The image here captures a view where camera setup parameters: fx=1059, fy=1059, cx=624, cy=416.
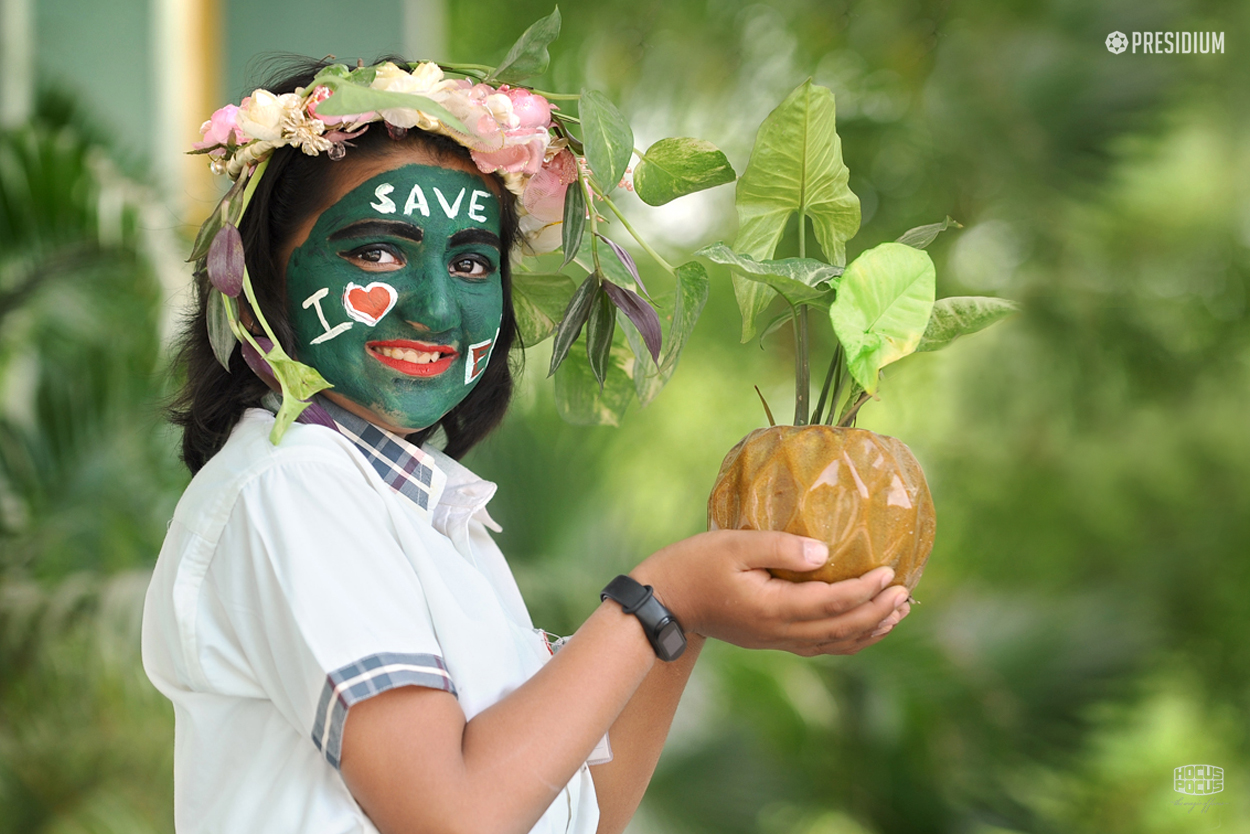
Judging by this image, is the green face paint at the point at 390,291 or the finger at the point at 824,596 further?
the green face paint at the point at 390,291

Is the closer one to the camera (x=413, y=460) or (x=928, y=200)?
(x=413, y=460)

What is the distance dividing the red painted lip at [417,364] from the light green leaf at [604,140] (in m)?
0.20

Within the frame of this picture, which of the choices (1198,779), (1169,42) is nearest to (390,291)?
(1198,779)

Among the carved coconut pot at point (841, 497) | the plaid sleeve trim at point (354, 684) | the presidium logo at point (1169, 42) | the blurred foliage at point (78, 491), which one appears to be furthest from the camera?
the presidium logo at point (1169, 42)

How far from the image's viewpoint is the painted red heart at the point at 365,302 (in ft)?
2.93

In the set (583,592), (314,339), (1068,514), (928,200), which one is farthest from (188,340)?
(1068,514)

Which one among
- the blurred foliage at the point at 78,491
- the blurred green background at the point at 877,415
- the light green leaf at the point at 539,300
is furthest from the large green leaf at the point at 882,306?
the blurred foliage at the point at 78,491

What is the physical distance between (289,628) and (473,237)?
0.39m

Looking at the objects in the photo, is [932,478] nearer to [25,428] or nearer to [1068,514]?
[1068,514]

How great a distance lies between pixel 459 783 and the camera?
2.30 ft

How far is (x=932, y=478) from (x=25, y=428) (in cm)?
228

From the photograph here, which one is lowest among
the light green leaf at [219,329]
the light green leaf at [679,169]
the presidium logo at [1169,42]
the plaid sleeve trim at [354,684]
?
the plaid sleeve trim at [354,684]

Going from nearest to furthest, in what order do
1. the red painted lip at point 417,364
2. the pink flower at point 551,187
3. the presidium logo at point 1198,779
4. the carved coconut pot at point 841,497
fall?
the carved coconut pot at point 841,497 → the red painted lip at point 417,364 → the pink flower at point 551,187 → the presidium logo at point 1198,779

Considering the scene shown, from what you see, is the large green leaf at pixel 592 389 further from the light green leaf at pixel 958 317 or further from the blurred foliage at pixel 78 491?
the blurred foliage at pixel 78 491
